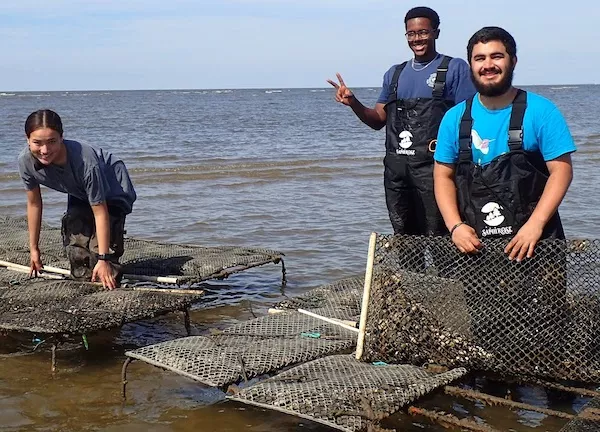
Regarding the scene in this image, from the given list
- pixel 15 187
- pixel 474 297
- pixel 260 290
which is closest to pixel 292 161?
pixel 15 187

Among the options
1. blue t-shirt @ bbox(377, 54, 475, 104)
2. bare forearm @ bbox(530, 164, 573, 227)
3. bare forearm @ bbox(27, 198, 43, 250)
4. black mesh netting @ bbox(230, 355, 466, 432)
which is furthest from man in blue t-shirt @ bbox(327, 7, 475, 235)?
bare forearm @ bbox(27, 198, 43, 250)

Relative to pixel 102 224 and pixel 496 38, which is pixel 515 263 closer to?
pixel 496 38

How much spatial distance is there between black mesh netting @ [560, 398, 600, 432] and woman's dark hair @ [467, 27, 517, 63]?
1.96 metres

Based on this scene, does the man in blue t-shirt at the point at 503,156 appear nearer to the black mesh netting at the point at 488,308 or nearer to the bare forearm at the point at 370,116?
the black mesh netting at the point at 488,308

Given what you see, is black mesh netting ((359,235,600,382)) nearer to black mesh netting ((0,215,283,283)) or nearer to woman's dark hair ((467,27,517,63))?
woman's dark hair ((467,27,517,63))

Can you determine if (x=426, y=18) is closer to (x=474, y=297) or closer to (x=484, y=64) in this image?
(x=484, y=64)

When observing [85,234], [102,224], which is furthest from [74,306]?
[85,234]

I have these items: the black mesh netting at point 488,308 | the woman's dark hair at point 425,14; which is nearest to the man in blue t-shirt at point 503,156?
the black mesh netting at point 488,308

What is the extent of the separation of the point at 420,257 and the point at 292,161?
17.0 meters

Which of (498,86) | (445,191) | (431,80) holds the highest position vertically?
(431,80)

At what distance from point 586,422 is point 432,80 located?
2.93 meters

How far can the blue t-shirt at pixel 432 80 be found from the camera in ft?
18.4

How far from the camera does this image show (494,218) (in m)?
4.34

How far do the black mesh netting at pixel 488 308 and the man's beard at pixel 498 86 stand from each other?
0.85 meters
